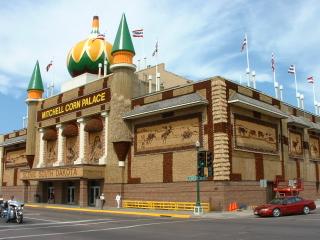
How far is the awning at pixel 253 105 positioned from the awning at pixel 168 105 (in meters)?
2.76

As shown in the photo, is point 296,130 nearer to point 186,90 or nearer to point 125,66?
point 186,90

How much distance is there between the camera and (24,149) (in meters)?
63.7

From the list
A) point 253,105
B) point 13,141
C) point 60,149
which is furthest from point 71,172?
point 13,141

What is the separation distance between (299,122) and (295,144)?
2.85 meters

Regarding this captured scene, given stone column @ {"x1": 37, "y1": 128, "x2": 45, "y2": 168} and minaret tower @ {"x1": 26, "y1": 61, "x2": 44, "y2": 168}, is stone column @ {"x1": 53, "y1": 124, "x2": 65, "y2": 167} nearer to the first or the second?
stone column @ {"x1": 37, "y1": 128, "x2": 45, "y2": 168}

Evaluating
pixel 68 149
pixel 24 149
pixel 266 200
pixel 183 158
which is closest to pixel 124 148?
pixel 183 158

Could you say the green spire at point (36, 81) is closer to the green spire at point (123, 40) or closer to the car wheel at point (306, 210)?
the green spire at point (123, 40)

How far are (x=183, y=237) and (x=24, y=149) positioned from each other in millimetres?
51322

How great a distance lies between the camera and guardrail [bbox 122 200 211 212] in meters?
36.3

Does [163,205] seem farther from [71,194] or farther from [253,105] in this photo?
[71,194]

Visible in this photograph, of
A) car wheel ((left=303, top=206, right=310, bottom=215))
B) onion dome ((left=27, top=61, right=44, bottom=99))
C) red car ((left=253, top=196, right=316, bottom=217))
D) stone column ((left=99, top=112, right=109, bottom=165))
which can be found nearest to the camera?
red car ((left=253, top=196, right=316, bottom=217))

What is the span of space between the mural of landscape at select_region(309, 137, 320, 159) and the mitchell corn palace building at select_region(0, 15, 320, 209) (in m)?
0.13

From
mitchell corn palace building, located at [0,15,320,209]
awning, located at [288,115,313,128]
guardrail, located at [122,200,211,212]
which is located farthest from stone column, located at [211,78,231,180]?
awning, located at [288,115,313,128]

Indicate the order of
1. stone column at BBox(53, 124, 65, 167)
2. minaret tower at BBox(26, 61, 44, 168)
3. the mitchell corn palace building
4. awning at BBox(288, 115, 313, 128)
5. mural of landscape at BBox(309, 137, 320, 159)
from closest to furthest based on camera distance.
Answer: the mitchell corn palace building → awning at BBox(288, 115, 313, 128) → stone column at BBox(53, 124, 65, 167) → mural of landscape at BBox(309, 137, 320, 159) → minaret tower at BBox(26, 61, 44, 168)
